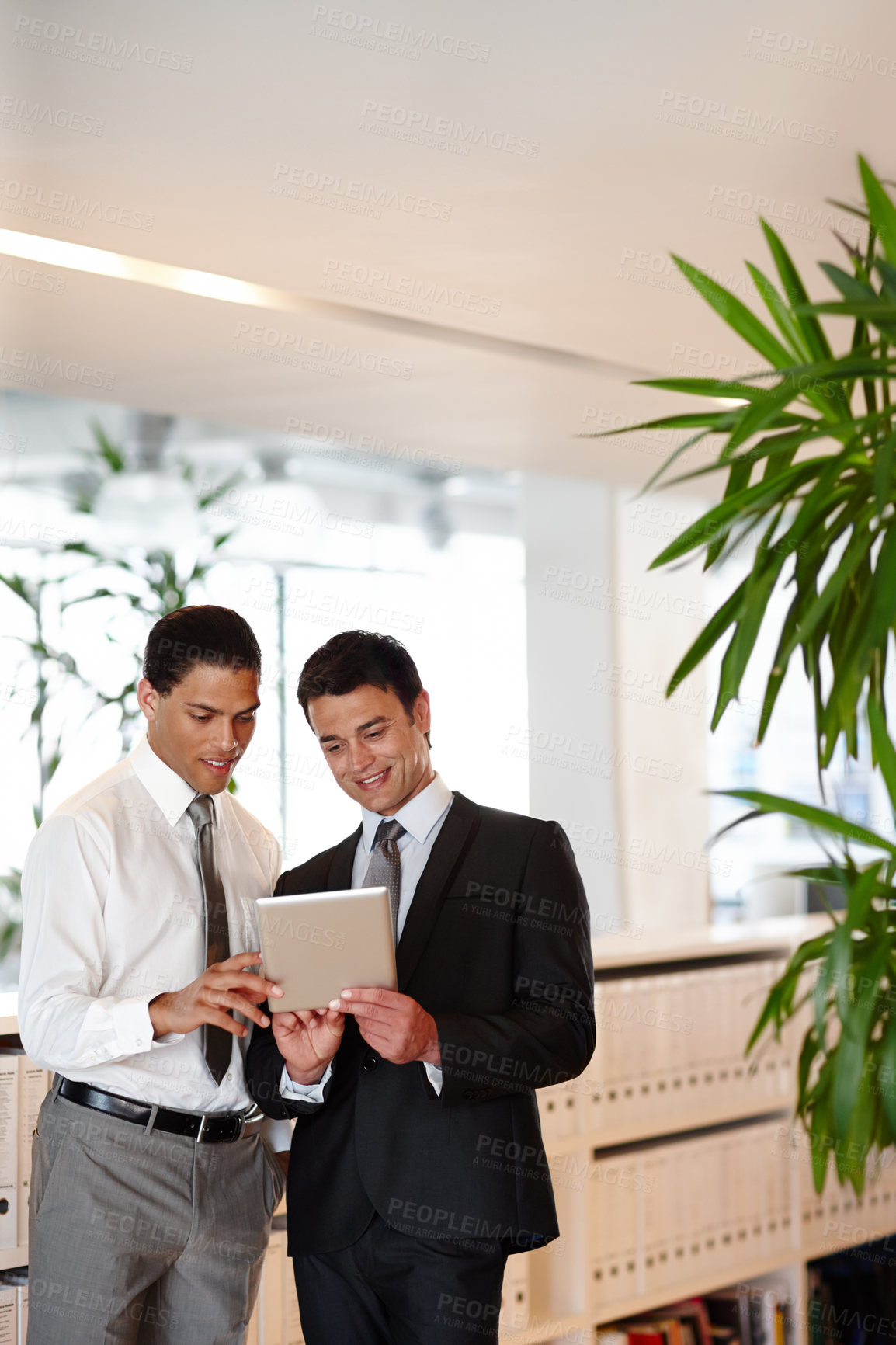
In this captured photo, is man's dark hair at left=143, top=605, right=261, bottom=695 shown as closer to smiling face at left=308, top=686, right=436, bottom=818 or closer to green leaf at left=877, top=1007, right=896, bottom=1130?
smiling face at left=308, top=686, right=436, bottom=818

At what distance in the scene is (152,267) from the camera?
2732 mm

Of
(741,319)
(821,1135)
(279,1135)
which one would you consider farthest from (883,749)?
(279,1135)

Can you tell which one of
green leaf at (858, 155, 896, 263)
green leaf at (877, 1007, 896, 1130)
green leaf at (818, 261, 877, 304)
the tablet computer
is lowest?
green leaf at (877, 1007, 896, 1130)

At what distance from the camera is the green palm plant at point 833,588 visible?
5.03ft

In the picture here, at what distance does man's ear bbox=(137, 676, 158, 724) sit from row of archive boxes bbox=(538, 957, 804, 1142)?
1.76 metres

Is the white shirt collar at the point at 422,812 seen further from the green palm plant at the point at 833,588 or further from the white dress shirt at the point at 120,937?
the green palm plant at the point at 833,588

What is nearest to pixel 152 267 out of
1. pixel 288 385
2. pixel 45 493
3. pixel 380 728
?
pixel 288 385

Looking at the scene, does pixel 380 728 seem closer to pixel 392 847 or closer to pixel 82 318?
pixel 392 847

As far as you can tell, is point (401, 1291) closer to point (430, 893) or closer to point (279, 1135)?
point (279, 1135)

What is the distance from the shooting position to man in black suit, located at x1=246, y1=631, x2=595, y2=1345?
192cm

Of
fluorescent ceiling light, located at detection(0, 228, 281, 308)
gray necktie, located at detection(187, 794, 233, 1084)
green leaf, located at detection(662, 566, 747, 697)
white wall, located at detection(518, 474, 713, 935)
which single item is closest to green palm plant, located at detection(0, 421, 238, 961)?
fluorescent ceiling light, located at detection(0, 228, 281, 308)

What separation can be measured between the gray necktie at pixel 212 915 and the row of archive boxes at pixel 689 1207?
1.75 m

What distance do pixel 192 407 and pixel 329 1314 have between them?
2.50 m

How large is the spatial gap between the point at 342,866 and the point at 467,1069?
1.50ft
